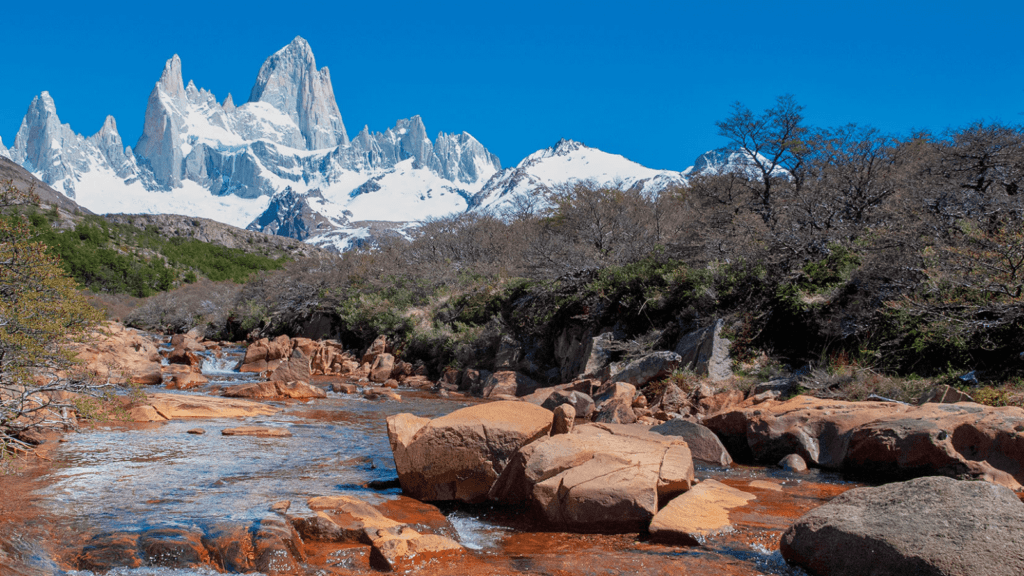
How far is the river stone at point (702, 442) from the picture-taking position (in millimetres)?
7387

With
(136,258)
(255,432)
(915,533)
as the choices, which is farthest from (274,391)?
(136,258)

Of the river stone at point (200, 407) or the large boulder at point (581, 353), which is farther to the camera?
the large boulder at point (581, 353)

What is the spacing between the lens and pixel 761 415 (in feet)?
25.6

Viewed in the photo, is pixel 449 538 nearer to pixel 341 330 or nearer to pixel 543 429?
pixel 543 429

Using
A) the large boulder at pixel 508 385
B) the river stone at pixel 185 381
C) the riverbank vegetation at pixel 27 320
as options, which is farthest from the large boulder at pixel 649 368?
the river stone at pixel 185 381

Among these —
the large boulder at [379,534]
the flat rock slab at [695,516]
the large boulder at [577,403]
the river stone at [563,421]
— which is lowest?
the large boulder at [379,534]

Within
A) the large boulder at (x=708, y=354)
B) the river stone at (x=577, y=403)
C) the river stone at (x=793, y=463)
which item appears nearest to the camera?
the river stone at (x=793, y=463)

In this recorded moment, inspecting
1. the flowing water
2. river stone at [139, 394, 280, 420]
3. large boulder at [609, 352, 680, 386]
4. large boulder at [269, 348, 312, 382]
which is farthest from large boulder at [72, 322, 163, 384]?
large boulder at [609, 352, 680, 386]

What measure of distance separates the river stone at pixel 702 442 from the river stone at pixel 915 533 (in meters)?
2.81

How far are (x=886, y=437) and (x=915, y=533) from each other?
9.34 feet

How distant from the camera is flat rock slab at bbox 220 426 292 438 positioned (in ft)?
30.3

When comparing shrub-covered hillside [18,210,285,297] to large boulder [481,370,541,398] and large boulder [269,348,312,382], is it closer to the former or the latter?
large boulder [269,348,312,382]

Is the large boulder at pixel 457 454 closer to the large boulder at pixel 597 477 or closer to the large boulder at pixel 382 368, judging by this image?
the large boulder at pixel 597 477

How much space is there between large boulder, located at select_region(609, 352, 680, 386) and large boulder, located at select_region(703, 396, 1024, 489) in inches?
141
